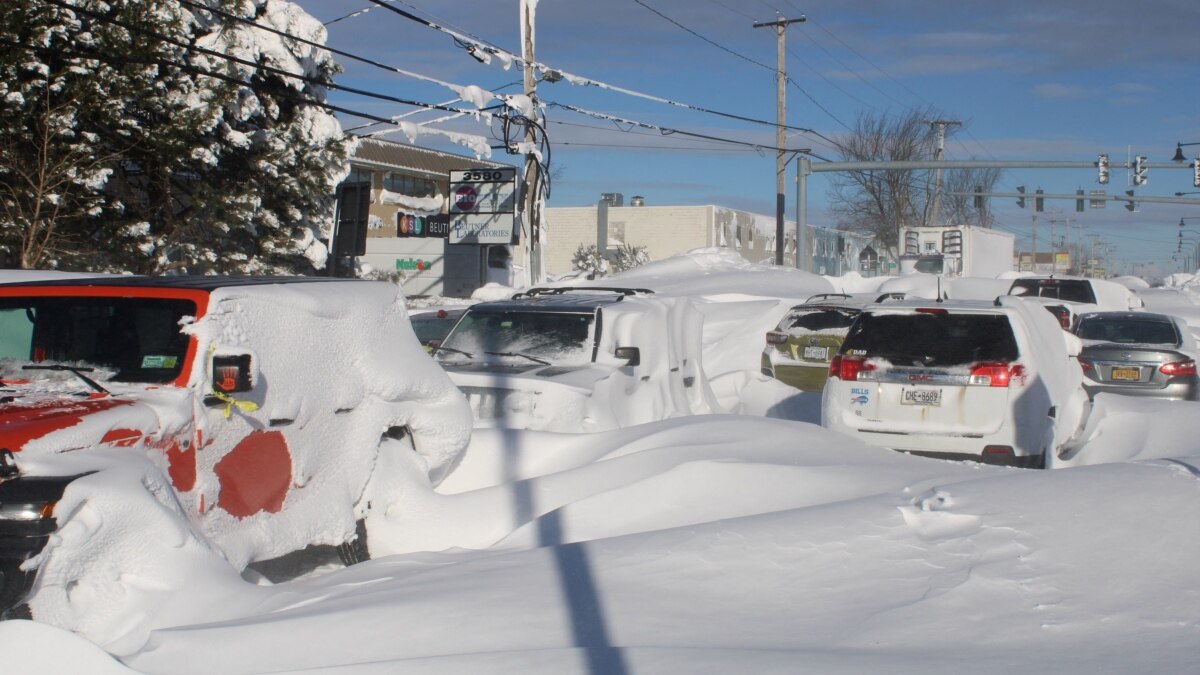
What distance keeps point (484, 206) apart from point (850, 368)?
27411mm

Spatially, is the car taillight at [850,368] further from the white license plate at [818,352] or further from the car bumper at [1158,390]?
the car bumper at [1158,390]

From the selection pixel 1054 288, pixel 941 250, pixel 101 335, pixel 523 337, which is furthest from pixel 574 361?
pixel 941 250

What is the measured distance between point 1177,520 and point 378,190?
4123 cm

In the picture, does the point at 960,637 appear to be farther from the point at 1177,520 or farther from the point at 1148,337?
the point at 1148,337

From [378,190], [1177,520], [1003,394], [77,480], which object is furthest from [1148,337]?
[378,190]

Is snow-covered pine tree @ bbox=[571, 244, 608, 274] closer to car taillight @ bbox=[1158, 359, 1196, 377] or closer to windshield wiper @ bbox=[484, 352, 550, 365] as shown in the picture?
car taillight @ bbox=[1158, 359, 1196, 377]

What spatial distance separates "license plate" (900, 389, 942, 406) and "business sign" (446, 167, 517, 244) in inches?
1062

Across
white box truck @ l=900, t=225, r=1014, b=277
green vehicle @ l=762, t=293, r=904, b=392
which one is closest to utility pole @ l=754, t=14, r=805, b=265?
white box truck @ l=900, t=225, r=1014, b=277

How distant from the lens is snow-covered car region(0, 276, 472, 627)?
4367 mm

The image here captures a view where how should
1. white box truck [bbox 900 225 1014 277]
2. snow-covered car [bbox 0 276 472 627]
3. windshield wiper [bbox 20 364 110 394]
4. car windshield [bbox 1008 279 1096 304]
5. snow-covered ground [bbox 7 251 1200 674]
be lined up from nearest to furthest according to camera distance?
1. snow-covered ground [bbox 7 251 1200 674]
2. snow-covered car [bbox 0 276 472 627]
3. windshield wiper [bbox 20 364 110 394]
4. car windshield [bbox 1008 279 1096 304]
5. white box truck [bbox 900 225 1014 277]

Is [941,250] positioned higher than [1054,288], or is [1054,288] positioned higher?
[941,250]

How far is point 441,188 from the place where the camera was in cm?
4831

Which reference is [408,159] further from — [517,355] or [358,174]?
[517,355]

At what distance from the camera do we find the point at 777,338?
15398 mm
